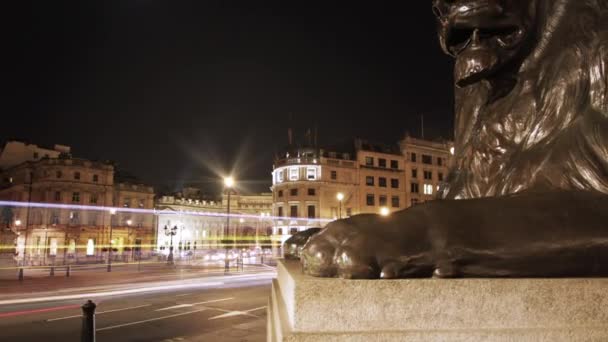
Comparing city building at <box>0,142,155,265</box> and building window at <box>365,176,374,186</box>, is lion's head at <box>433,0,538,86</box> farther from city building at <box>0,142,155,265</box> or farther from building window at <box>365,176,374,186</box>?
city building at <box>0,142,155,265</box>

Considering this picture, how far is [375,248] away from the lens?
1.81 meters

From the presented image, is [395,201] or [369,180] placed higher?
[369,180]

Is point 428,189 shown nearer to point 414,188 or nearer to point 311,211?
point 414,188

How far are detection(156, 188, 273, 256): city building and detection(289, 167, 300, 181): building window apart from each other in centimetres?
2983

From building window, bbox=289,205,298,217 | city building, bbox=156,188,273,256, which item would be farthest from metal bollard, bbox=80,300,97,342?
city building, bbox=156,188,273,256

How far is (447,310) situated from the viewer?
1.74 meters

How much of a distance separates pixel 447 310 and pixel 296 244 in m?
2.05

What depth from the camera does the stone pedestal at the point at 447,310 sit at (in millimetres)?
1697

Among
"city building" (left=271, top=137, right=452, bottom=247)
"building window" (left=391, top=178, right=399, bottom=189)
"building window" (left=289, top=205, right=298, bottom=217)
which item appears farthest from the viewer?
"building window" (left=391, top=178, right=399, bottom=189)

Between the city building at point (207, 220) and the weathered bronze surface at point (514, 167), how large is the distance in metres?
84.4

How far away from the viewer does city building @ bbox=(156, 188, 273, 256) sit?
90.1 metres

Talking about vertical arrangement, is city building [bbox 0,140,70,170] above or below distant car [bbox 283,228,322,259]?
above

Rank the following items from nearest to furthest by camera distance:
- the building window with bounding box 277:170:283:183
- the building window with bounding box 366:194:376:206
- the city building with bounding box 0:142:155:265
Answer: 1. the building window with bounding box 366:194:376:206
2. the building window with bounding box 277:170:283:183
3. the city building with bounding box 0:142:155:265

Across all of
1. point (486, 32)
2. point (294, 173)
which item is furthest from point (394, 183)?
point (486, 32)
